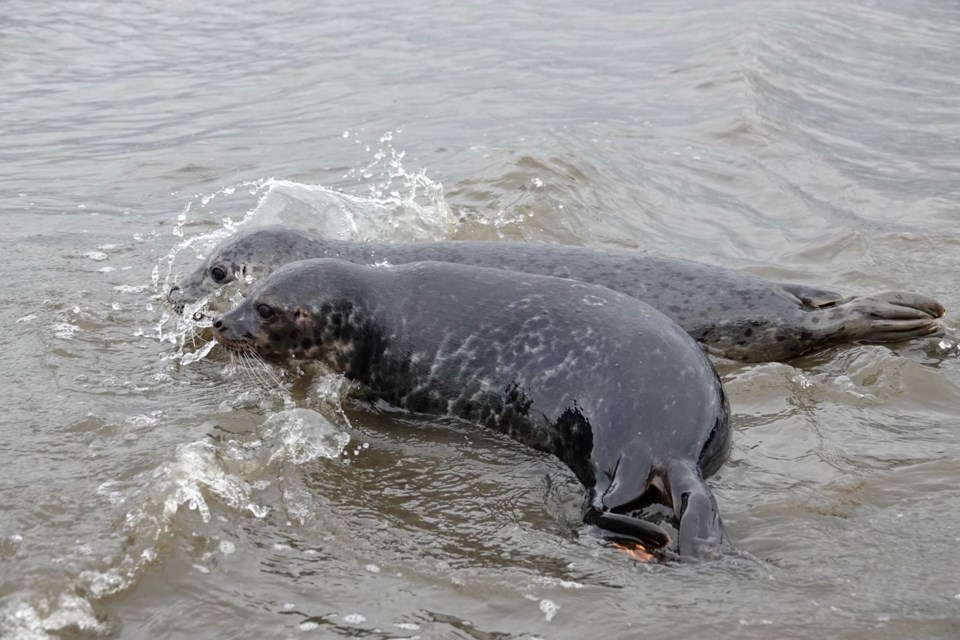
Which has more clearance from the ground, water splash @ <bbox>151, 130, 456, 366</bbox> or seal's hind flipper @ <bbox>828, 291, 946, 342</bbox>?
seal's hind flipper @ <bbox>828, 291, 946, 342</bbox>

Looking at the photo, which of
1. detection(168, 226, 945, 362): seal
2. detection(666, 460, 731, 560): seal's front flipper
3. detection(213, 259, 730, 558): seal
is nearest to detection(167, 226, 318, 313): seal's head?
detection(168, 226, 945, 362): seal

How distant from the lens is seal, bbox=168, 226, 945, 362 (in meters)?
6.40

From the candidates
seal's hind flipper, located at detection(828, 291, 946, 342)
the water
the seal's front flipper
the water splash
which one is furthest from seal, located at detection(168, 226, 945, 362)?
the seal's front flipper

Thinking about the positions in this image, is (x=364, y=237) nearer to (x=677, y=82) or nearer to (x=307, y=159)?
(x=307, y=159)

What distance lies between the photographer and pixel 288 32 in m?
15.8

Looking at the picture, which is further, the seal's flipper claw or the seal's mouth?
the seal's mouth

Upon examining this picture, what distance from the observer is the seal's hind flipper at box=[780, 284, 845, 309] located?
6.58m

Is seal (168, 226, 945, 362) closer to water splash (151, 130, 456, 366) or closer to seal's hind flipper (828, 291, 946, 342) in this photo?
seal's hind flipper (828, 291, 946, 342)

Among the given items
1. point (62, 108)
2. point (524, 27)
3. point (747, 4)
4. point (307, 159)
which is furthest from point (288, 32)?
point (747, 4)

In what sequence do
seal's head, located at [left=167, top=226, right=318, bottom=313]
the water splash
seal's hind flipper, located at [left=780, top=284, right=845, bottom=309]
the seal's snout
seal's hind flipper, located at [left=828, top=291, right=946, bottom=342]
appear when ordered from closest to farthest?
seal's hind flipper, located at [left=828, top=291, right=946, bottom=342]
seal's hind flipper, located at [left=780, top=284, right=845, bottom=309]
the seal's snout
seal's head, located at [left=167, top=226, right=318, bottom=313]
the water splash

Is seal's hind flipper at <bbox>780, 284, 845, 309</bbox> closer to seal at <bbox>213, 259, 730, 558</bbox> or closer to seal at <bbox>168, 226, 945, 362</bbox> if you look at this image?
seal at <bbox>168, 226, 945, 362</bbox>

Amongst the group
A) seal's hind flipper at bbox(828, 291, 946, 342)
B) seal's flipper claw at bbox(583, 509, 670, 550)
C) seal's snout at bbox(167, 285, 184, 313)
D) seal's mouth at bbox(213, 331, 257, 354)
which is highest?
seal's hind flipper at bbox(828, 291, 946, 342)

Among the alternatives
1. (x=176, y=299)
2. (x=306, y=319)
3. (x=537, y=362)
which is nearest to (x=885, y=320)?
(x=537, y=362)

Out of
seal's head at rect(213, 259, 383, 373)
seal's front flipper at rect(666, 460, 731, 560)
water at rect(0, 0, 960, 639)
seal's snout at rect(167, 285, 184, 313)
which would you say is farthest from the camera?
seal's snout at rect(167, 285, 184, 313)
